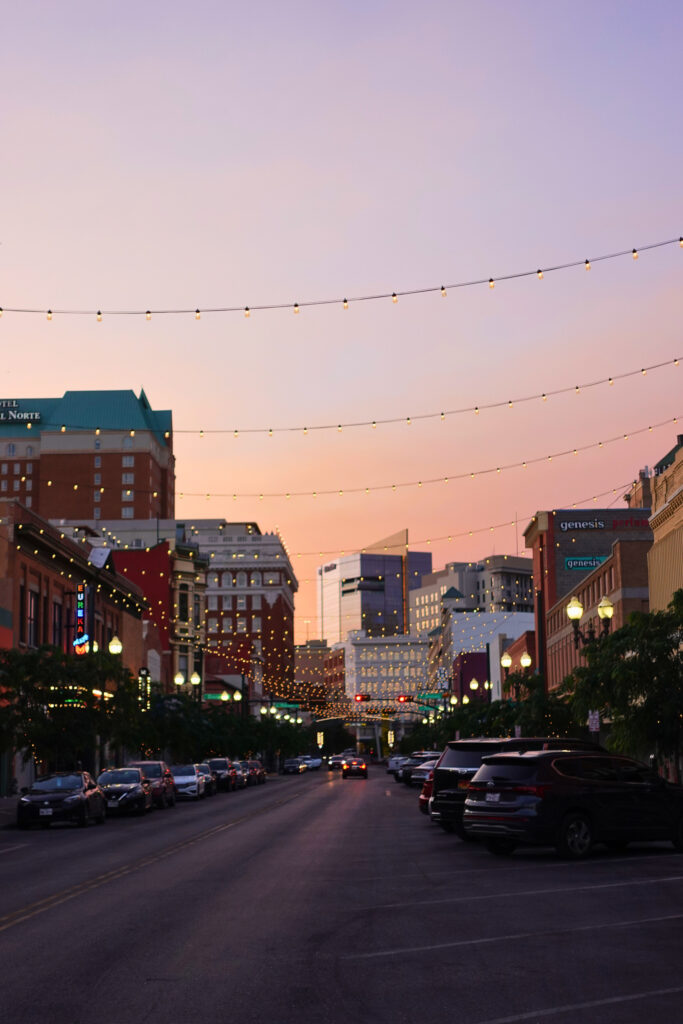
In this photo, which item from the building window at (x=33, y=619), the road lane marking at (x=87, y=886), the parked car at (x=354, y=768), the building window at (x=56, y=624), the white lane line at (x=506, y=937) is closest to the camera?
the white lane line at (x=506, y=937)

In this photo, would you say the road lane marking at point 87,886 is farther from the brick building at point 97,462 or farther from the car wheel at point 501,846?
the brick building at point 97,462

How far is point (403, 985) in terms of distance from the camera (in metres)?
10.4

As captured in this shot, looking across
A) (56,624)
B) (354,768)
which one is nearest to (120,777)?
(56,624)

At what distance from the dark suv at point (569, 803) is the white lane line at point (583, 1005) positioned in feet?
38.1

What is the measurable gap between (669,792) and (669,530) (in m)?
27.4

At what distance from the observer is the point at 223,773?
69875 mm

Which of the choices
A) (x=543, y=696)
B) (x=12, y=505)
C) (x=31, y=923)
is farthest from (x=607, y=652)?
(x=12, y=505)

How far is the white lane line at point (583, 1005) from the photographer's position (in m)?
9.04

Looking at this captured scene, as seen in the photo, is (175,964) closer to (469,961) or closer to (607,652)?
(469,961)

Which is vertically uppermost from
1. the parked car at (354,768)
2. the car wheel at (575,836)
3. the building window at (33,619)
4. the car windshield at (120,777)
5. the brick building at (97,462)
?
the brick building at (97,462)

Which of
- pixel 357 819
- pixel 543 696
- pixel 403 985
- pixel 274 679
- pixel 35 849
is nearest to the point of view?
pixel 403 985

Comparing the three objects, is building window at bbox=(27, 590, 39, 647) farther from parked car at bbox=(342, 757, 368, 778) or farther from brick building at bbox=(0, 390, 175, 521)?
brick building at bbox=(0, 390, 175, 521)

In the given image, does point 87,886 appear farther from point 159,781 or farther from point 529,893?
point 159,781

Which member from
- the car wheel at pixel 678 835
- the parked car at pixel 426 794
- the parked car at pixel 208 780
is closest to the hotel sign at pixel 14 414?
the parked car at pixel 208 780
